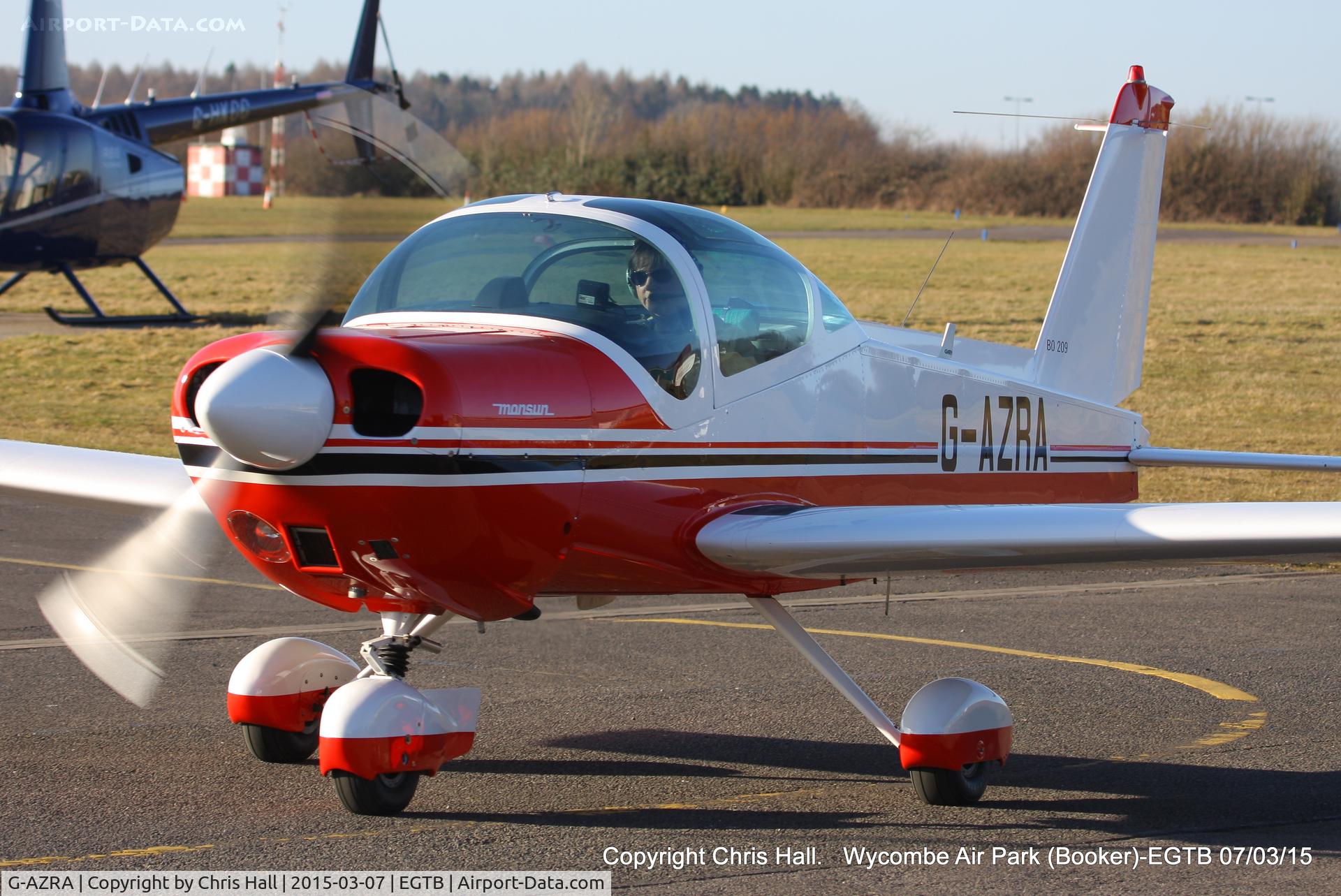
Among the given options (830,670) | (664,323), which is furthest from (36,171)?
(830,670)

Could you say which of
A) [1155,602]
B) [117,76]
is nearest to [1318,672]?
[1155,602]

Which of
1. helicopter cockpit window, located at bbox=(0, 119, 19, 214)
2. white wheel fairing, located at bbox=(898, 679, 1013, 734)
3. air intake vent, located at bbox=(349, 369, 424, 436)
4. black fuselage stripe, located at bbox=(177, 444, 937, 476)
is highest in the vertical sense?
helicopter cockpit window, located at bbox=(0, 119, 19, 214)

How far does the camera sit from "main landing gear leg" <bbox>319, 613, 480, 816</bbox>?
16.5 feet

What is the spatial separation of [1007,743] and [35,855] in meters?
3.48

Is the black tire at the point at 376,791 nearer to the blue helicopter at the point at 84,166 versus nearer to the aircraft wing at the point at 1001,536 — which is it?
the aircraft wing at the point at 1001,536

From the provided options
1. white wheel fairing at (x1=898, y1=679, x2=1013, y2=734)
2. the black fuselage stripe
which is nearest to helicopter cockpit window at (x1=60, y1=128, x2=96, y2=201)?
the black fuselage stripe

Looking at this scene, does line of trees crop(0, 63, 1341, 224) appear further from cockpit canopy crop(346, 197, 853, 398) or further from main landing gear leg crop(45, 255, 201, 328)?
cockpit canopy crop(346, 197, 853, 398)

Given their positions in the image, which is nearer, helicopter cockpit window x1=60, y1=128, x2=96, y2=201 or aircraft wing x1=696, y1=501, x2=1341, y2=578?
aircraft wing x1=696, y1=501, x2=1341, y2=578

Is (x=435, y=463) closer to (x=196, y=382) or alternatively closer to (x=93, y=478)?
(x=196, y=382)

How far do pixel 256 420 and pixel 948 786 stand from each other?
2880mm

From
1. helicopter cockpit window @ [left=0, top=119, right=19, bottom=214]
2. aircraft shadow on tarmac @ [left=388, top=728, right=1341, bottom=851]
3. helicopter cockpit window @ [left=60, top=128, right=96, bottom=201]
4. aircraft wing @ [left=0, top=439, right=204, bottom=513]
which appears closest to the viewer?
aircraft shadow on tarmac @ [left=388, top=728, right=1341, bottom=851]

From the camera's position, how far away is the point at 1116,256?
8.63 meters

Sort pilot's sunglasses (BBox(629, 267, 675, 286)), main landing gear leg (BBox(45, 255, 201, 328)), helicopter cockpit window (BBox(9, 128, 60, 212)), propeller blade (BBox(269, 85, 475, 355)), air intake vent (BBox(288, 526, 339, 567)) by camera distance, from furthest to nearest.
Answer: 1. main landing gear leg (BBox(45, 255, 201, 328))
2. helicopter cockpit window (BBox(9, 128, 60, 212))
3. pilot's sunglasses (BBox(629, 267, 675, 286))
4. air intake vent (BBox(288, 526, 339, 567))
5. propeller blade (BBox(269, 85, 475, 355))

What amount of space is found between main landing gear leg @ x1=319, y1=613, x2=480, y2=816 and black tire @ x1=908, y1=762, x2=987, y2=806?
1701mm
